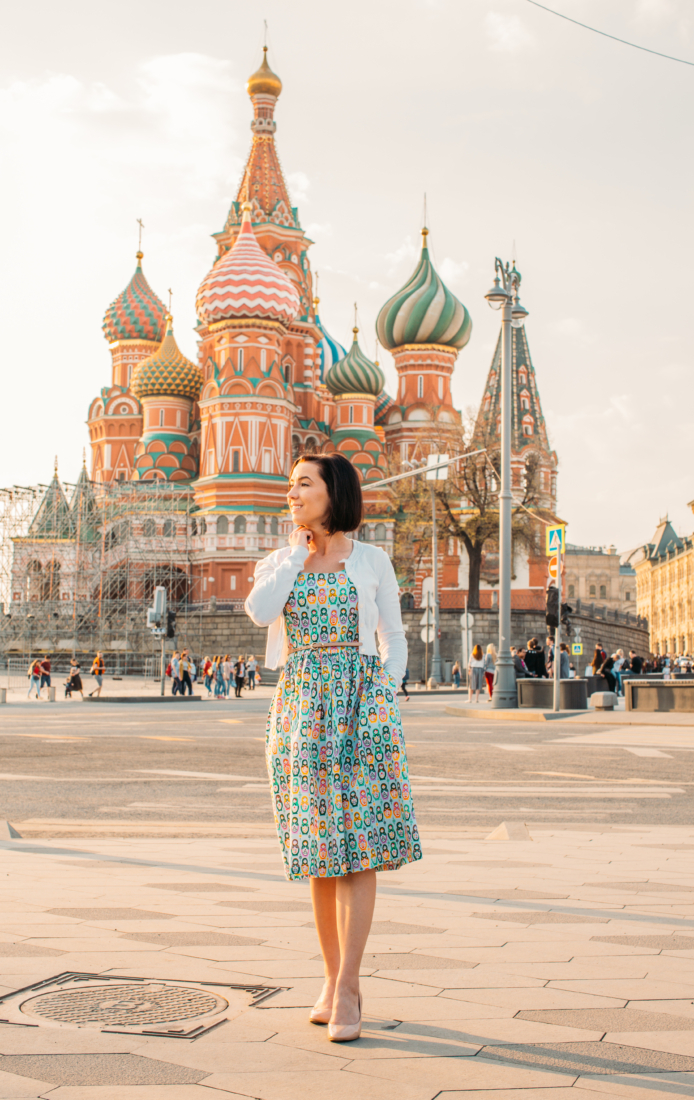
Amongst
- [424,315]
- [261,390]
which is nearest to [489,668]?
[261,390]

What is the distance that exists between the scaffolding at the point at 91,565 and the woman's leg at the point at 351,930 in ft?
158

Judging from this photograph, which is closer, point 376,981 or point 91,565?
point 376,981

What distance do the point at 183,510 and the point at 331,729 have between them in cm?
5783

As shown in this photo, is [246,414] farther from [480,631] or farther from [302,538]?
[302,538]

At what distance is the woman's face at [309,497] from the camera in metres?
4.02

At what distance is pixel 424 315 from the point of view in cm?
7181

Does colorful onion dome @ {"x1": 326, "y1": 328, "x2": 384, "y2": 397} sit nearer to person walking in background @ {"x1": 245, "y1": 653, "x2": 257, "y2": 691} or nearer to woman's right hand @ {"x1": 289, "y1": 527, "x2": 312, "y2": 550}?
person walking in background @ {"x1": 245, "y1": 653, "x2": 257, "y2": 691}

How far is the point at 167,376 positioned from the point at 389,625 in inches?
2625

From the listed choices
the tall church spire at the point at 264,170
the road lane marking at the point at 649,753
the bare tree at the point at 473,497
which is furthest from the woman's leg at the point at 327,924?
the tall church spire at the point at 264,170

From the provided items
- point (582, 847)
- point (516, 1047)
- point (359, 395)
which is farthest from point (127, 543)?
point (516, 1047)

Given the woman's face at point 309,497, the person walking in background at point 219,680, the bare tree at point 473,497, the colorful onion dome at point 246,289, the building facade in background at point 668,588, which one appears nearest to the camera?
the woman's face at point 309,497

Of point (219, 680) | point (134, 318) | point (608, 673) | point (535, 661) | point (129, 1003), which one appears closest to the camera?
point (129, 1003)

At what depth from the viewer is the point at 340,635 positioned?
12.8 ft

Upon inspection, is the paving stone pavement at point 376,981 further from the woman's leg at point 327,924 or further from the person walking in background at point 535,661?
the person walking in background at point 535,661
